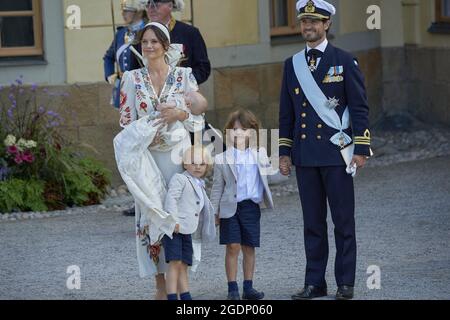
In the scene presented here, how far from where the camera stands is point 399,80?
52.7 ft

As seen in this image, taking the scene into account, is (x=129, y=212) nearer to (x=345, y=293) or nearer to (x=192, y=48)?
(x=192, y=48)

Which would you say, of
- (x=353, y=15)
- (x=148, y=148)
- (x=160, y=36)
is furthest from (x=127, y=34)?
(x=353, y=15)

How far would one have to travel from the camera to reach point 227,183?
8.30m

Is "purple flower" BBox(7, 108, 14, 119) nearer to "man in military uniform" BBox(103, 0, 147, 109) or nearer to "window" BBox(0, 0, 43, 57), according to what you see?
"window" BBox(0, 0, 43, 57)

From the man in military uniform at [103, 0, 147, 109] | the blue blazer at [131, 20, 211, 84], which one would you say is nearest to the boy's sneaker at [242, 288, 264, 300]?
the blue blazer at [131, 20, 211, 84]

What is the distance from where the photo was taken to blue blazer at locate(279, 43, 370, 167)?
8.10 meters

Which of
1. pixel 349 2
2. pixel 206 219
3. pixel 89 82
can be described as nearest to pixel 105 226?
pixel 89 82

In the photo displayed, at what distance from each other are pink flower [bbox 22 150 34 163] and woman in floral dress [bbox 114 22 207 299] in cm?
371

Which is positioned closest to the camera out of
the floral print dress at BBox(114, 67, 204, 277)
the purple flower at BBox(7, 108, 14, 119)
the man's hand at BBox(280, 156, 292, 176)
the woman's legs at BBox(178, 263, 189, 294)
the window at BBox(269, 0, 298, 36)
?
the floral print dress at BBox(114, 67, 204, 277)

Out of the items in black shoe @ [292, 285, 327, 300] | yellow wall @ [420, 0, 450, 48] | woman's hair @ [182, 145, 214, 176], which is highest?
yellow wall @ [420, 0, 450, 48]

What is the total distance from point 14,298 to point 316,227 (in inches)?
81.9

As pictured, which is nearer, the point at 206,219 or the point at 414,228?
the point at 206,219

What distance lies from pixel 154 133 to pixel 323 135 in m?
1.10
